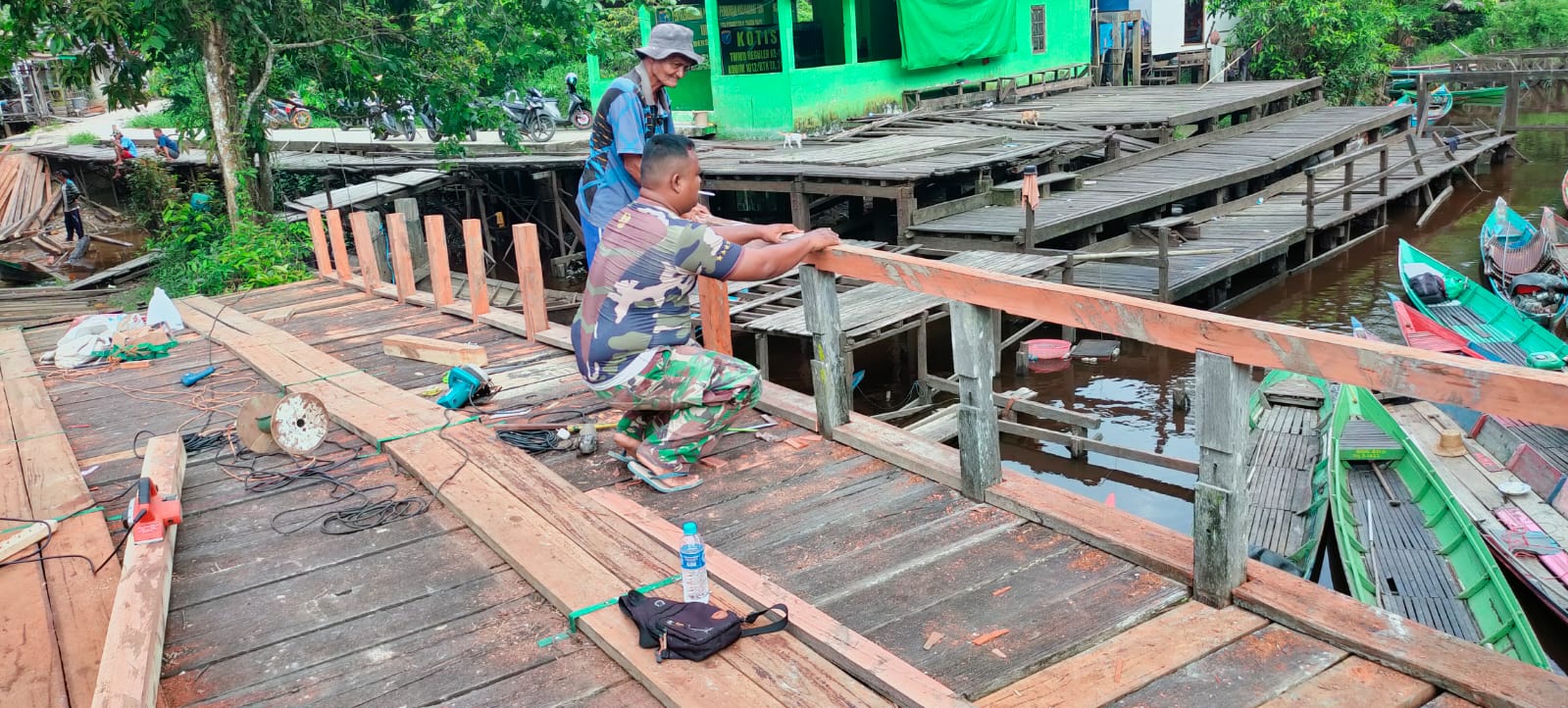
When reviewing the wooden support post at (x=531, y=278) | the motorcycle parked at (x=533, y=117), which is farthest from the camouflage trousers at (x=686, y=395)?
the motorcycle parked at (x=533, y=117)

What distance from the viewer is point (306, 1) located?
12797 millimetres

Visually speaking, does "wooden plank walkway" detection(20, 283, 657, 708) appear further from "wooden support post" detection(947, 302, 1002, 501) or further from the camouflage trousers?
"wooden support post" detection(947, 302, 1002, 501)

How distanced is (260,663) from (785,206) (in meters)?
16.4

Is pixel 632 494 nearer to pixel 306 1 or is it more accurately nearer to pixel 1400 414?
pixel 1400 414

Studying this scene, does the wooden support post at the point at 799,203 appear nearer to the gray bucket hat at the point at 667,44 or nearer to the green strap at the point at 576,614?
the gray bucket hat at the point at 667,44

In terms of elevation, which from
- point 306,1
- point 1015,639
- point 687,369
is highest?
point 306,1

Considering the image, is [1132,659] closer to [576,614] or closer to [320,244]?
[576,614]

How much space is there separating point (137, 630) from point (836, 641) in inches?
78.8

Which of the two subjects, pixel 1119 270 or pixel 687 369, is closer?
pixel 687 369

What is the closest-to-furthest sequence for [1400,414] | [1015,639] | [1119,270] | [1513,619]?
[1015,639] < [1513,619] < [1400,414] < [1119,270]

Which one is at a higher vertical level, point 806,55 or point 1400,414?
point 806,55

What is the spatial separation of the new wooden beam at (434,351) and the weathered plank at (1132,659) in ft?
14.6

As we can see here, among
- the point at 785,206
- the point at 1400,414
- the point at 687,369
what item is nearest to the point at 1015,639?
the point at 687,369

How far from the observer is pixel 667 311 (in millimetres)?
4293
